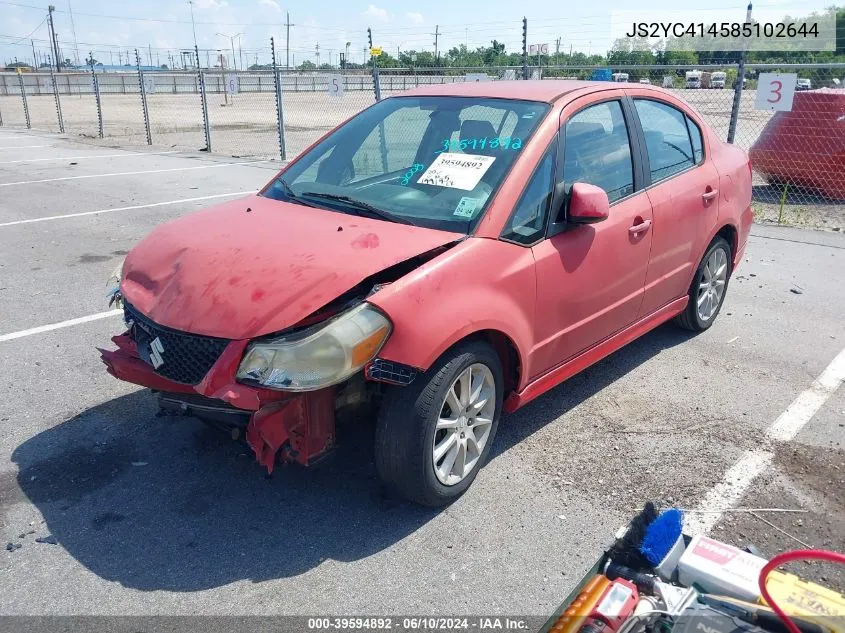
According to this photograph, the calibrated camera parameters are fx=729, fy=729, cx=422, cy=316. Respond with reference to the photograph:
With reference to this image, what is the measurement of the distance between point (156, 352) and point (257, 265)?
0.57 meters

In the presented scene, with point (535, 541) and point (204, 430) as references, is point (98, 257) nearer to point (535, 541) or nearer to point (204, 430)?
point (204, 430)

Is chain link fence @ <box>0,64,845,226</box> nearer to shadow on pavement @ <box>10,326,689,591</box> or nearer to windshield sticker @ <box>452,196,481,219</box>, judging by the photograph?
windshield sticker @ <box>452,196,481,219</box>

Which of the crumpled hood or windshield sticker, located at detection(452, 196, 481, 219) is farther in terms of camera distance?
windshield sticker, located at detection(452, 196, 481, 219)

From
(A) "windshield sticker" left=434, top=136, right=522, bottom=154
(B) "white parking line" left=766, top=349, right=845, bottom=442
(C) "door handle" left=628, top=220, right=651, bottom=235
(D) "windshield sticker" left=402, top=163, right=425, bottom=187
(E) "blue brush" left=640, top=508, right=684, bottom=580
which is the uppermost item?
(A) "windshield sticker" left=434, top=136, right=522, bottom=154

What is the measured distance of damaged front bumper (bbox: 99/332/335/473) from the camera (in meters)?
2.84

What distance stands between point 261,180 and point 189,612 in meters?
10.5

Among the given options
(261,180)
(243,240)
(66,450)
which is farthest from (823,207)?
(66,450)

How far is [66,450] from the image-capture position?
12.4 feet

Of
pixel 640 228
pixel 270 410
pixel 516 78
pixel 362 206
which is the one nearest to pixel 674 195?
pixel 640 228

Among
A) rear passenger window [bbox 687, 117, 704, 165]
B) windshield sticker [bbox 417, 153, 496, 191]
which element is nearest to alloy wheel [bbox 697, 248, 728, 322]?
rear passenger window [bbox 687, 117, 704, 165]

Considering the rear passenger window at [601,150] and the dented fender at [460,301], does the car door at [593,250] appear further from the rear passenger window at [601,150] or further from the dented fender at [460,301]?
the dented fender at [460,301]

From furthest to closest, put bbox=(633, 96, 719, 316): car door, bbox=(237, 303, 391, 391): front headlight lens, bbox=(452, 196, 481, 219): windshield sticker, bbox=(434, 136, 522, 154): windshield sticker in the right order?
bbox=(633, 96, 719, 316): car door, bbox=(434, 136, 522, 154): windshield sticker, bbox=(452, 196, 481, 219): windshield sticker, bbox=(237, 303, 391, 391): front headlight lens

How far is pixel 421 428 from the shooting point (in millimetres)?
2979

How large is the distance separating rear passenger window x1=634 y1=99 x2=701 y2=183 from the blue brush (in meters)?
2.42
